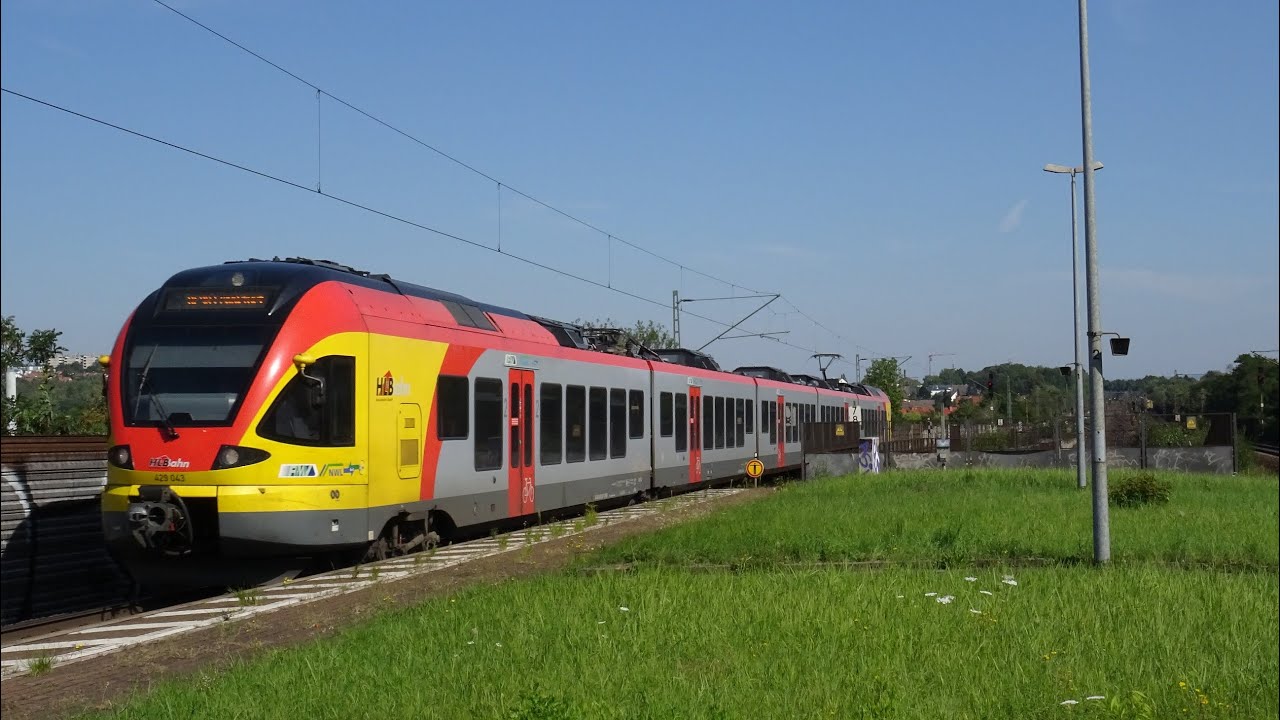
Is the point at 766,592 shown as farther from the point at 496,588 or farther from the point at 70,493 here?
the point at 70,493

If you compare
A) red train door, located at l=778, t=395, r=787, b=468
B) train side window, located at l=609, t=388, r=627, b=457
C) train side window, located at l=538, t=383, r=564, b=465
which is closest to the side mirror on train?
Answer: train side window, located at l=538, t=383, r=564, b=465

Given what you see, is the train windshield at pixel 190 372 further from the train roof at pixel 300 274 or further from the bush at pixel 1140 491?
the bush at pixel 1140 491

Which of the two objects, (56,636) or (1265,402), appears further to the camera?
(56,636)

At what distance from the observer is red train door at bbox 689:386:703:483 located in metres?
29.1

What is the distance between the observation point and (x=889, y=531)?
1675 cm

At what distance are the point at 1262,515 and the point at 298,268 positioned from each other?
12.4m

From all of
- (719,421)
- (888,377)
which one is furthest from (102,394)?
(888,377)

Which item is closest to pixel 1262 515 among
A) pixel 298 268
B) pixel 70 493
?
pixel 298 268

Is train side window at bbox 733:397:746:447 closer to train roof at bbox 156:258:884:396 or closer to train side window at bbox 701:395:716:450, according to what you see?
train side window at bbox 701:395:716:450

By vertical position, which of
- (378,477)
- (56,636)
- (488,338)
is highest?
(488,338)

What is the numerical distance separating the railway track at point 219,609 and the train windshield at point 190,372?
1.97 metres

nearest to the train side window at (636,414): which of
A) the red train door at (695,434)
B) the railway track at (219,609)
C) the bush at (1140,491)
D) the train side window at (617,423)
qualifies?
the train side window at (617,423)

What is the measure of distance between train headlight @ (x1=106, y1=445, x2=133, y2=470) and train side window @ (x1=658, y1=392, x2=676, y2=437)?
14016 mm

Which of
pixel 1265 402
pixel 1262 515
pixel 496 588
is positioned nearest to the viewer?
pixel 1265 402
